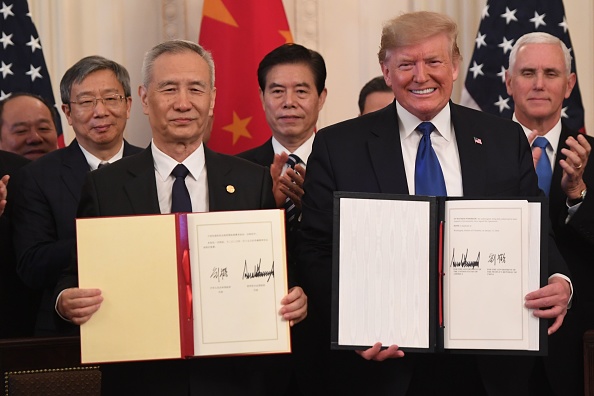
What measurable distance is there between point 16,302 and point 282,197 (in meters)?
1.22

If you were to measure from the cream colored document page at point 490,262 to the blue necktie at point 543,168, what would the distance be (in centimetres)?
120

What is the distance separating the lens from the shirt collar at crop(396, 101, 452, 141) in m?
3.17

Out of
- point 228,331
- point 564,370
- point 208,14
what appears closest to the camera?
point 228,331

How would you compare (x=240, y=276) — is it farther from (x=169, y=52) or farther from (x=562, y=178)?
(x=562, y=178)

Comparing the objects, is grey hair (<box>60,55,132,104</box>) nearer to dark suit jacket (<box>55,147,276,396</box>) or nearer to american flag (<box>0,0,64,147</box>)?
dark suit jacket (<box>55,147,276,396</box>)

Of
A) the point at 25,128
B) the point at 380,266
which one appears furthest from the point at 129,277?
the point at 25,128

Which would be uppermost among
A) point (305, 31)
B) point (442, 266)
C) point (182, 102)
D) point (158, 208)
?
point (305, 31)

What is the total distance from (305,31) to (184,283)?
11.2 feet

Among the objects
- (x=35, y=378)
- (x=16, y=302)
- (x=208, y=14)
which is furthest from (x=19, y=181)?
(x=208, y=14)

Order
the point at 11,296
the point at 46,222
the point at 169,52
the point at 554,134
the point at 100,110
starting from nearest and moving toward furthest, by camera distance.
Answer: the point at 169,52
the point at 46,222
the point at 11,296
the point at 100,110
the point at 554,134

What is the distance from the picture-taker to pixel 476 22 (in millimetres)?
6062

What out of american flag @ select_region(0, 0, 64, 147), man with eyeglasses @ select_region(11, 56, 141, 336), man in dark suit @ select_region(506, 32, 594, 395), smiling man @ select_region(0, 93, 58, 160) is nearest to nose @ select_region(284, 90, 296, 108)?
man with eyeglasses @ select_region(11, 56, 141, 336)

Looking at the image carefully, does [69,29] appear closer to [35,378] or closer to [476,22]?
[476,22]

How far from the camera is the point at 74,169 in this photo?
3938mm
